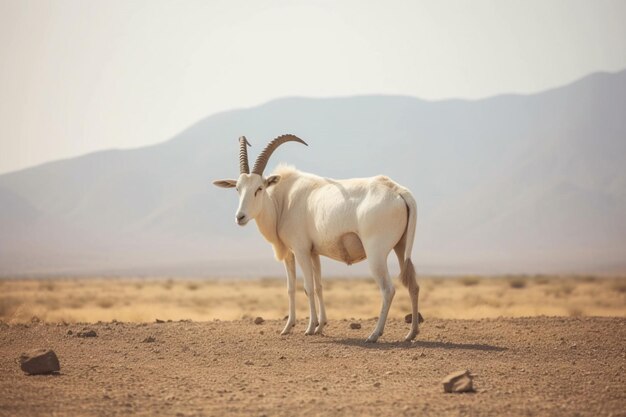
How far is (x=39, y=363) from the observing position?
10.3 metres

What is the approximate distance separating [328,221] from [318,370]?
3713 millimetres

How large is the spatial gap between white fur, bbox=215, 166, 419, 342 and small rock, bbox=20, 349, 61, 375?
466 cm

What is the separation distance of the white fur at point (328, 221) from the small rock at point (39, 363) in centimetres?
466

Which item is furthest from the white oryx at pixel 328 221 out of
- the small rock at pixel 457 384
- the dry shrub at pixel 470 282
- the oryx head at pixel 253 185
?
the dry shrub at pixel 470 282

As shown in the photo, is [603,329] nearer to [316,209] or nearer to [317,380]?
[316,209]

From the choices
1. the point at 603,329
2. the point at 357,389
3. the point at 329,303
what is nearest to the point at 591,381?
the point at 357,389

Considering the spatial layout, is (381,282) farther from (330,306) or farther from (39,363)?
(330,306)

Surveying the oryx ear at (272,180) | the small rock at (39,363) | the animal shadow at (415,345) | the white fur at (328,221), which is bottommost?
the animal shadow at (415,345)

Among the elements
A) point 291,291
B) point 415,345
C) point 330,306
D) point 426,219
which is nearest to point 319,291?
point 291,291

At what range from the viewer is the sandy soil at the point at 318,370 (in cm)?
848

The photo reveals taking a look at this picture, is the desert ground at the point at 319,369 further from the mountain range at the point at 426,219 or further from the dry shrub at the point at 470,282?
the mountain range at the point at 426,219

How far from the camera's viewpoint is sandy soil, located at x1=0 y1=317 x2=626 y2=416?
8.48 meters

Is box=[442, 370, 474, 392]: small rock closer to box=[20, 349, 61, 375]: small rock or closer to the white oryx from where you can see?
the white oryx

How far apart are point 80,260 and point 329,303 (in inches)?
4634
